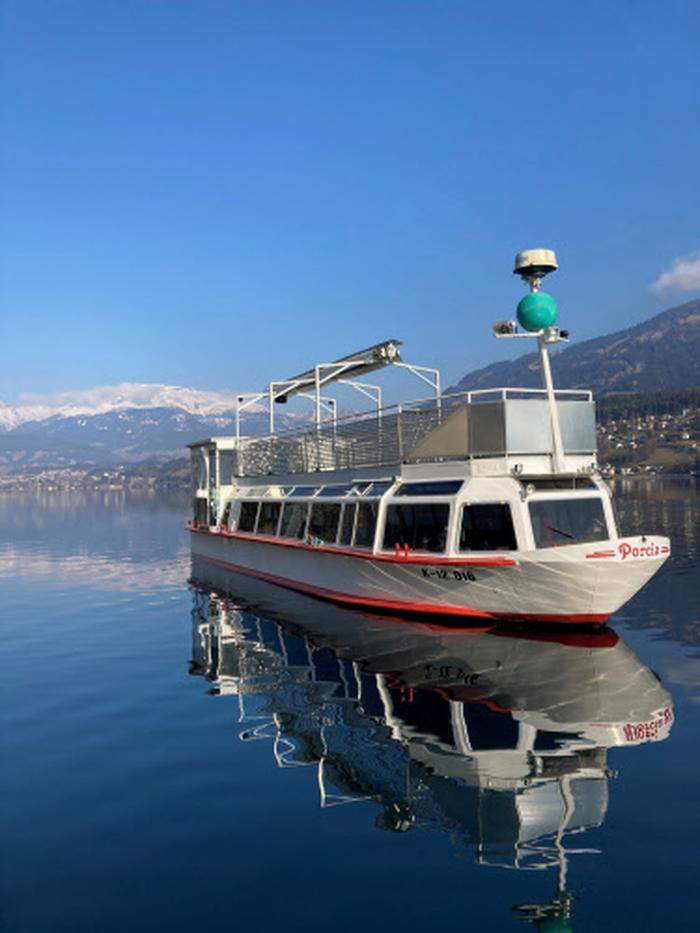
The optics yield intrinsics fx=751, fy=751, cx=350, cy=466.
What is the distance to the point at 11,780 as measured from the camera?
487 inches

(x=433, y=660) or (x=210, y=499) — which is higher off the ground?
(x=210, y=499)

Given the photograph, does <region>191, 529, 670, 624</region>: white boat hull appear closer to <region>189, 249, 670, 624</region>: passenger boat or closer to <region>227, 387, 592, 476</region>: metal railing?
<region>189, 249, 670, 624</region>: passenger boat

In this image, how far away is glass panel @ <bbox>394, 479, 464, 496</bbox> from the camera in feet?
73.9

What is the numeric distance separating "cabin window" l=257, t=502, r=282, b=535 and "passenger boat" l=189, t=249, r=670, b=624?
13.5 feet

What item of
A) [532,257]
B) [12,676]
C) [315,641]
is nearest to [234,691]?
[315,641]

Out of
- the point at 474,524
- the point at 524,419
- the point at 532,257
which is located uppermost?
the point at 532,257

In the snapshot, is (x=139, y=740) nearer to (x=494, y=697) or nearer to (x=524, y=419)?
(x=494, y=697)

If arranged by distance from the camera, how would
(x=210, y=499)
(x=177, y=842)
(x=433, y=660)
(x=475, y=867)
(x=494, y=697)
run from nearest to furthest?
(x=475, y=867) → (x=177, y=842) → (x=494, y=697) → (x=433, y=660) → (x=210, y=499)

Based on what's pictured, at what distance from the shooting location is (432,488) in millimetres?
23281

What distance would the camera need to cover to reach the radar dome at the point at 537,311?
22141 millimetres

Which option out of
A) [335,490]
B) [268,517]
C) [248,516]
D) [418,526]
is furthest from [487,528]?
[248,516]

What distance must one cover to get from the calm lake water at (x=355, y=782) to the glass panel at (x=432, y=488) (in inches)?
162

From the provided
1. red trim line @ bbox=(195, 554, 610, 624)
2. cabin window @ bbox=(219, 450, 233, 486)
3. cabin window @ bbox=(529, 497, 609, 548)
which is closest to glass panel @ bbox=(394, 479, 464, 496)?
cabin window @ bbox=(529, 497, 609, 548)

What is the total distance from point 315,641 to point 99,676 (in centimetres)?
609
